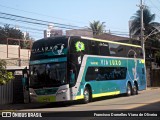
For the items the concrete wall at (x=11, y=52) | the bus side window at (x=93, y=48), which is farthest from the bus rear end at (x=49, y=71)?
the concrete wall at (x=11, y=52)

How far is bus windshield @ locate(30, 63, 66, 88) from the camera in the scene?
19.8 m

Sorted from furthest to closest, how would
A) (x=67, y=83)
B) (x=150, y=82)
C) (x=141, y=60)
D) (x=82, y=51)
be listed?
(x=150, y=82) < (x=141, y=60) < (x=82, y=51) < (x=67, y=83)

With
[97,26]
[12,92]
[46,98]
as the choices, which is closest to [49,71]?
[46,98]

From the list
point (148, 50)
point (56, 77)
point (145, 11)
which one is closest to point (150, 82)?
point (148, 50)

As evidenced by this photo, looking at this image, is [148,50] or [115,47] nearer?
[115,47]

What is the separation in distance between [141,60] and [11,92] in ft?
39.2

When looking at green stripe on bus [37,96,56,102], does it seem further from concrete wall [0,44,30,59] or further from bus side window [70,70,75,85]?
Answer: concrete wall [0,44,30,59]

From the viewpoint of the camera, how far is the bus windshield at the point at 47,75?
64.8 feet

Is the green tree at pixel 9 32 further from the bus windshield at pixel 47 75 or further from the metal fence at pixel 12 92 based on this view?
the bus windshield at pixel 47 75

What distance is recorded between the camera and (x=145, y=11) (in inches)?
2200

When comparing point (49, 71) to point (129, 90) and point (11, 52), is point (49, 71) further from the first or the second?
point (11, 52)

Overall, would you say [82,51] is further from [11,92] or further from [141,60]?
[141,60]

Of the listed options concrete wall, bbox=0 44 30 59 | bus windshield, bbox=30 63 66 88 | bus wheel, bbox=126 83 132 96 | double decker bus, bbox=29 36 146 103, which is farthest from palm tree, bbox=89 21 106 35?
bus windshield, bbox=30 63 66 88

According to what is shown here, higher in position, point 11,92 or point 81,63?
point 81,63
